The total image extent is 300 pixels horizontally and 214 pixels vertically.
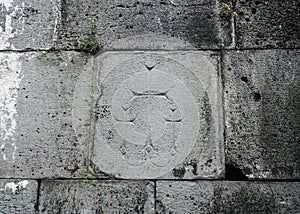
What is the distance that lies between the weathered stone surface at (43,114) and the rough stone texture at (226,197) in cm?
56

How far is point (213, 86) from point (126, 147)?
666mm

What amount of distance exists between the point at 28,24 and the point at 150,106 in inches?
39.3

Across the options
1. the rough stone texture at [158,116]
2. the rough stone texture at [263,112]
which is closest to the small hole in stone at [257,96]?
the rough stone texture at [263,112]

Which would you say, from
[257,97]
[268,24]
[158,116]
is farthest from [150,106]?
[268,24]

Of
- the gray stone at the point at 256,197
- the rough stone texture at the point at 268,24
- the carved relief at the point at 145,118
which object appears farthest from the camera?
the rough stone texture at the point at 268,24

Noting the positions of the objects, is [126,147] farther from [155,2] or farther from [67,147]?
[155,2]

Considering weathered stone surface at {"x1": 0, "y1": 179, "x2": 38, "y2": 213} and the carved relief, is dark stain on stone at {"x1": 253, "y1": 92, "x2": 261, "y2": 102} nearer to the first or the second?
the carved relief

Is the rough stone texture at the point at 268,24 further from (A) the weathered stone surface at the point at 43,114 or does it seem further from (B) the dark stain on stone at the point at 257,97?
(A) the weathered stone surface at the point at 43,114

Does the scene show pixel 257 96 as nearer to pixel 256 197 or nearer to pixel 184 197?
pixel 256 197

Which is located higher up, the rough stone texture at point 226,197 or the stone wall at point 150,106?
the stone wall at point 150,106

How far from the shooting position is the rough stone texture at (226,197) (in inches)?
112

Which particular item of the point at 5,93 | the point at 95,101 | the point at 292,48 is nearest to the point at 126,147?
the point at 95,101

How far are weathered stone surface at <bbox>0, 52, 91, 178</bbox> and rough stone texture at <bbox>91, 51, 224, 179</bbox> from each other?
0.12 m

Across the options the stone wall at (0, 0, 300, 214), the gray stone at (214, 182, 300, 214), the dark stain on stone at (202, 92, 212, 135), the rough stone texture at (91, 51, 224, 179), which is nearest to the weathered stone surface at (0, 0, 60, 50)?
the stone wall at (0, 0, 300, 214)
